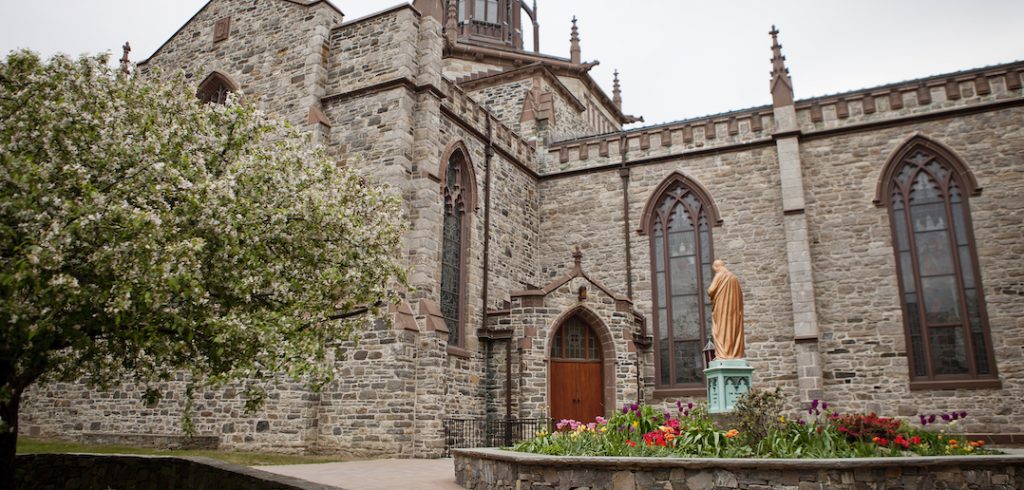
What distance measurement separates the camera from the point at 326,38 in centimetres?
1905

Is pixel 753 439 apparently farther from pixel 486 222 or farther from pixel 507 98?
pixel 507 98

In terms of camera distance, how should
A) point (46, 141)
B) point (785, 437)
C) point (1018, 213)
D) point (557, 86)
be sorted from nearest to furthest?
point (46, 141)
point (785, 437)
point (1018, 213)
point (557, 86)

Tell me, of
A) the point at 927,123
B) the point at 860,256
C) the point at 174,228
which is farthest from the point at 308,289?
the point at 927,123

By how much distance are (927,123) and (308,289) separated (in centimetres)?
1725

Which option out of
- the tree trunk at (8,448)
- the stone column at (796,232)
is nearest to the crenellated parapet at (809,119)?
the stone column at (796,232)

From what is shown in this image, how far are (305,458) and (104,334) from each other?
21.7ft

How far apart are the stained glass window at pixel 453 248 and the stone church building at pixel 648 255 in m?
0.08

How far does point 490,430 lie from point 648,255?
727 cm

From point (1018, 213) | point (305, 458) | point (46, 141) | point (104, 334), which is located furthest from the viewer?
point (1018, 213)

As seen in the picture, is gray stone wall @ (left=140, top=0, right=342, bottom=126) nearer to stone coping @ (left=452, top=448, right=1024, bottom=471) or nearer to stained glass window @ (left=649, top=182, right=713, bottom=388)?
stained glass window @ (left=649, top=182, right=713, bottom=388)

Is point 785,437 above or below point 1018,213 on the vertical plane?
below

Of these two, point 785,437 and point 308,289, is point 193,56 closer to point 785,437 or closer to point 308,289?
point 308,289

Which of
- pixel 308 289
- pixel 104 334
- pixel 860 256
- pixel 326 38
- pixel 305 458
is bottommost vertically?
pixel 305 458

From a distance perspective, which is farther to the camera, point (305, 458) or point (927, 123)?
point (927, 123)
